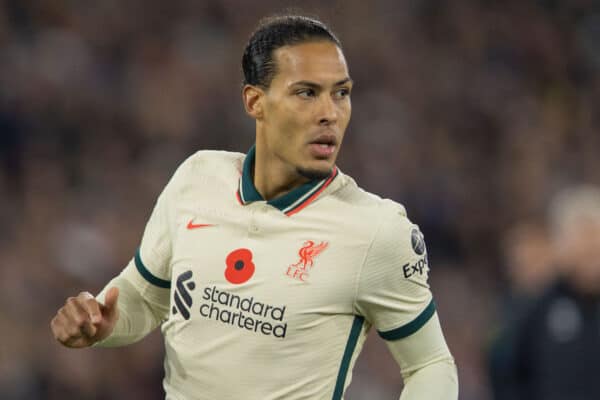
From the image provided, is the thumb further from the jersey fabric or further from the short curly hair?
the short curly hair

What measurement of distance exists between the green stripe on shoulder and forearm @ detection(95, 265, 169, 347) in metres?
0.69

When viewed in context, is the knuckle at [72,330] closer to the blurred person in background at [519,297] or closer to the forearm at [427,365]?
the forearm at [427,365]

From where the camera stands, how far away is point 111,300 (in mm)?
3213

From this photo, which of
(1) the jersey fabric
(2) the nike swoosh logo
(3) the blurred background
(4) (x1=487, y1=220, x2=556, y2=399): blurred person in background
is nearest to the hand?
(1) the jersey fabric

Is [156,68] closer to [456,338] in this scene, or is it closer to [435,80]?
[435,80]

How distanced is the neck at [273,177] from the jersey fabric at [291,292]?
0.04 m

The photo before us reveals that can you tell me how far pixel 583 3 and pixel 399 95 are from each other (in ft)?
8.66

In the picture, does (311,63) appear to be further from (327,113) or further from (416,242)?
(416,242)

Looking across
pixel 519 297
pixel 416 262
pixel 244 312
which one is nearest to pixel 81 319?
pixel 244 312

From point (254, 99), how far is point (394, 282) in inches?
27.1

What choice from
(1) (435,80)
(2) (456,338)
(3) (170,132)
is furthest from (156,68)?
(2) (456,338)

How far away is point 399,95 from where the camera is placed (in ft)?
35.7

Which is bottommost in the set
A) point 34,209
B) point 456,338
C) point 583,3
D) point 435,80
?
point 456,338

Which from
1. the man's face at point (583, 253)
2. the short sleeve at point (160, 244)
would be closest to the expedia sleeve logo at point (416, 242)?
the short sleeve at point (160, 244)
